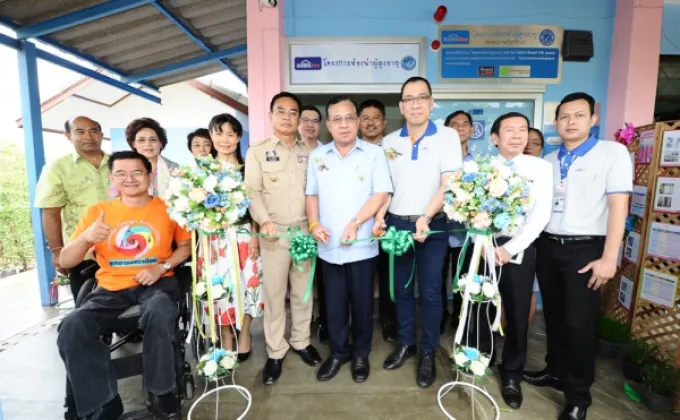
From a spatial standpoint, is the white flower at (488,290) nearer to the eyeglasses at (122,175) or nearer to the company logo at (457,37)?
the eyeglasses at (122,175)

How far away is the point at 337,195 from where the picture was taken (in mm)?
2207

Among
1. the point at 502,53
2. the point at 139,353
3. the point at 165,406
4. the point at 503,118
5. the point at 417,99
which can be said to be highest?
the point at 502,53

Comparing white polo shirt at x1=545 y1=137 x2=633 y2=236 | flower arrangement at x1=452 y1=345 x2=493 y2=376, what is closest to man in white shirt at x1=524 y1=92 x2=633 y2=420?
white polo shirt at x1=545 y1=137 x2=633 y2=236

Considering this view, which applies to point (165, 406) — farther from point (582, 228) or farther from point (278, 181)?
point (582, 228)

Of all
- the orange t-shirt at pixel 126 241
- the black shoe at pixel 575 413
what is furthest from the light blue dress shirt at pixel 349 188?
the black shoe at pixel 575 413

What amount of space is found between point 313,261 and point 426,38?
261cm

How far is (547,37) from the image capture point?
3.52 metres

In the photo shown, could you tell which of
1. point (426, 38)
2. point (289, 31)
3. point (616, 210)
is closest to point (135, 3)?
point (289, 31)

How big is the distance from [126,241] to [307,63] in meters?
2.32

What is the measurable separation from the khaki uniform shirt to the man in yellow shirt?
1.44 metres

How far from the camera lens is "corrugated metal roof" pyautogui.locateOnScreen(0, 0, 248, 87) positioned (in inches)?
135

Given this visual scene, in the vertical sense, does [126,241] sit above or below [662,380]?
above

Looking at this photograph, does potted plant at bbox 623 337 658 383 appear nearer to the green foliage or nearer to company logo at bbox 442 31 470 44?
company logo at bbox 442 31 470 44

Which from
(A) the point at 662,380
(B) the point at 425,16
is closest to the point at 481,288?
(A) the point at 662,380
